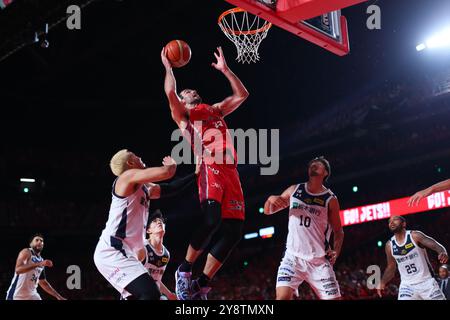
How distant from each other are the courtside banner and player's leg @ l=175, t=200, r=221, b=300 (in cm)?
1215

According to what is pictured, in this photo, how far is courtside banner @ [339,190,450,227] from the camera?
53.2 ft

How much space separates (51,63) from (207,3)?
512 cm

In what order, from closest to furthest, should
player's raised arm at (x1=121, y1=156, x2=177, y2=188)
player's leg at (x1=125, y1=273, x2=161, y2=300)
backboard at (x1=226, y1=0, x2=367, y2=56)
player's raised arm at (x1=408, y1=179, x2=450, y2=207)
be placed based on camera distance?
player's leg at (x1=125, y1=273, x2=161, y2=300)
player's raised arm at (x1=121, y1=156, x2=177, y2=188)
player's raised arm at (x1=408, y1=179, x2=450, y2=207)
backboard at (x1=226, y1=0, x2=367, y2=56)

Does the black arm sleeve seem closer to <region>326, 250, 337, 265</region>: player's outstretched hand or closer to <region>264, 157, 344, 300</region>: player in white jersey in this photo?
<region>264, 157, 344, 300</region>: player in white jersey

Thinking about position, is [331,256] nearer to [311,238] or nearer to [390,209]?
[311,238]

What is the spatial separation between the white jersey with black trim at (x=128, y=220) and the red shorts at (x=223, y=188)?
70cm

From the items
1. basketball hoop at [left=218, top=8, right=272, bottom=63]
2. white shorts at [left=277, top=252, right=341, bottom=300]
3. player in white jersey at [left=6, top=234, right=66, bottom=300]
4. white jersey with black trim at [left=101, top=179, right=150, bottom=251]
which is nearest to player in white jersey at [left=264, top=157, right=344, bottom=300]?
white shorts at [left=277, top=252, right=341, bottom=300]

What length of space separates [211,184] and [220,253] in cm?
69

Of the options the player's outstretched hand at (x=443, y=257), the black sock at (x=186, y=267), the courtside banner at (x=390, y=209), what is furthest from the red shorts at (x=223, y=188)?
the courtside banner at (x=390, y=209)

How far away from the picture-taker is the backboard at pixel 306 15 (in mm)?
6512

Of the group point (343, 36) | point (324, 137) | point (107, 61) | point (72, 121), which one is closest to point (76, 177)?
point (72, 121)

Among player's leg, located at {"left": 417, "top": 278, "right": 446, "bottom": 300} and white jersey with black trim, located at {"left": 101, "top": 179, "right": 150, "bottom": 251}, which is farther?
player's leg, located at {"left": 417, "top": 278, "right": 446, "bottom": 300}

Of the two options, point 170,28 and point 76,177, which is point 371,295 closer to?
point 170,28

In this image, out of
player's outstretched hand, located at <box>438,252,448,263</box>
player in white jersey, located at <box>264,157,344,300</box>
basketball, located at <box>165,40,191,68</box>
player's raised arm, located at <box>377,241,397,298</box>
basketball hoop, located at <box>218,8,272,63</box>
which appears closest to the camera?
player in white jersey, located at <box>264,157,344,300</box>
